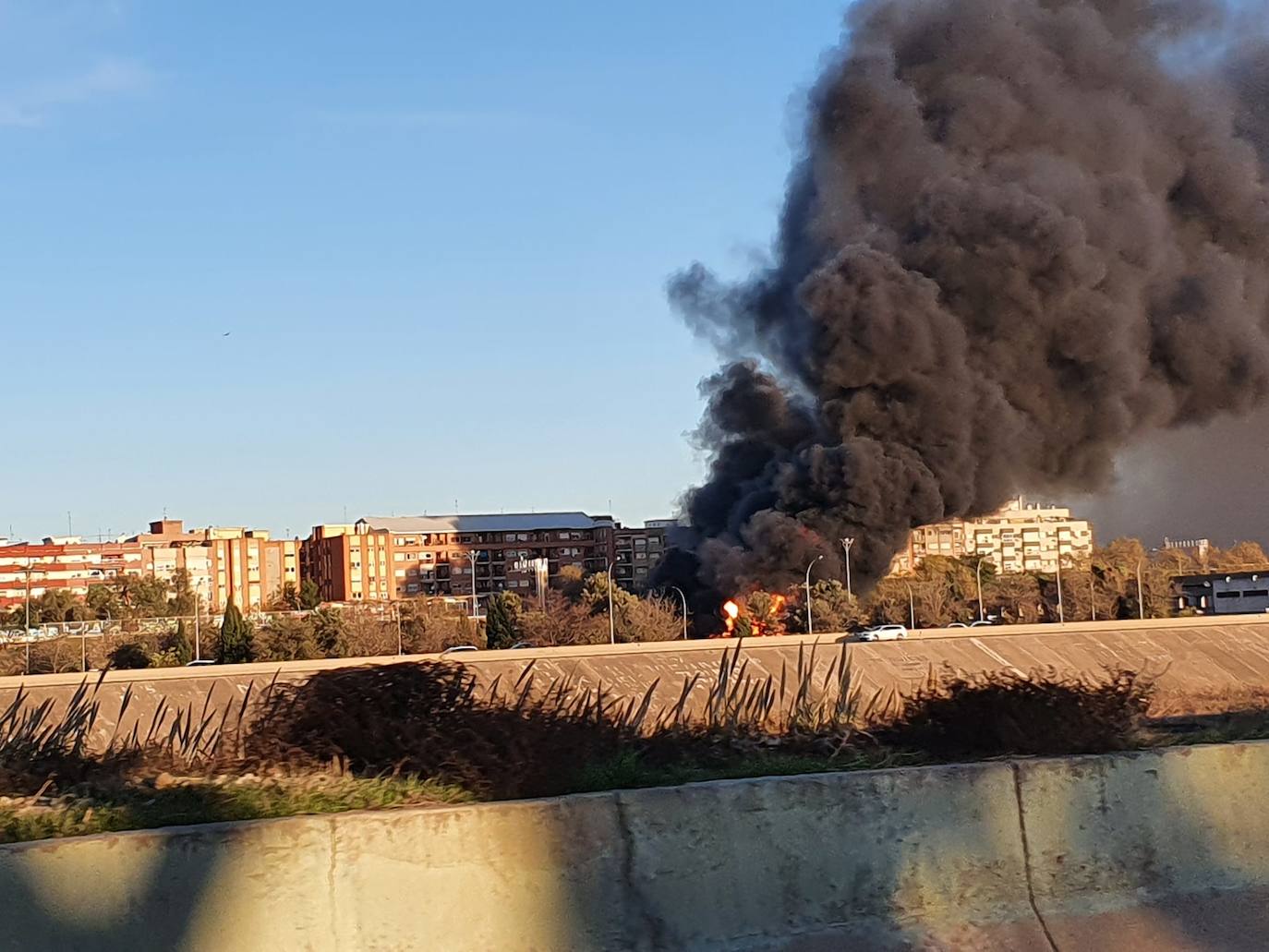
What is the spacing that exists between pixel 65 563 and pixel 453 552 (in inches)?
1284

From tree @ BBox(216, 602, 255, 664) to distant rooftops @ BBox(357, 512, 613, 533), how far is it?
67.1 metres

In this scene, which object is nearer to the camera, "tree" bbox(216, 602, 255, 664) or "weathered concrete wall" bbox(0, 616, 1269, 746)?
"weathered concrete wall" bbox(0, 616, 1269, 746)

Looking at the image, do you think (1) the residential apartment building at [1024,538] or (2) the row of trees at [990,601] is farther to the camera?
(1) the residential apartment building at [1024,538]

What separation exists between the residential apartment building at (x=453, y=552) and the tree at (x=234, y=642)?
6099cm

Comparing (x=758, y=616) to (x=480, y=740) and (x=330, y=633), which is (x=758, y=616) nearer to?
(x=330, y=633)

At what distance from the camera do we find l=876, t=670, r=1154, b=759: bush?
18.7ft

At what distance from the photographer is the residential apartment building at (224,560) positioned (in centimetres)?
12575

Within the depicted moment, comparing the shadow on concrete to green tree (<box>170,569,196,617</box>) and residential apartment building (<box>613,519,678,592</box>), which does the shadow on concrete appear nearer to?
green tree (<box>170,569,196,617</box>)

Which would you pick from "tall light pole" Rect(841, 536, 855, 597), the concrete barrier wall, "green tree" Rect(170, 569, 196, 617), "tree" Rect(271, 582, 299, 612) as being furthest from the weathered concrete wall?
"tree" Rect(271, 582, 299, 612)

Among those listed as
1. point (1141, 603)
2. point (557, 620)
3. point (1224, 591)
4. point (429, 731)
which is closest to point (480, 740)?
point (429, 731)

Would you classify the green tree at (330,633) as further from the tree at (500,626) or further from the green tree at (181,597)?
the green tree at (181,597)

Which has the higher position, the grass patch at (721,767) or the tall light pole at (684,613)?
the grass patch at (721,767)

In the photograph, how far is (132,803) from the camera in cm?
496

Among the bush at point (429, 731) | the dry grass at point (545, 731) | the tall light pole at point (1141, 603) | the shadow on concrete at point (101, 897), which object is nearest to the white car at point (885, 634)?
the tall light pole at point (1141, 603)
